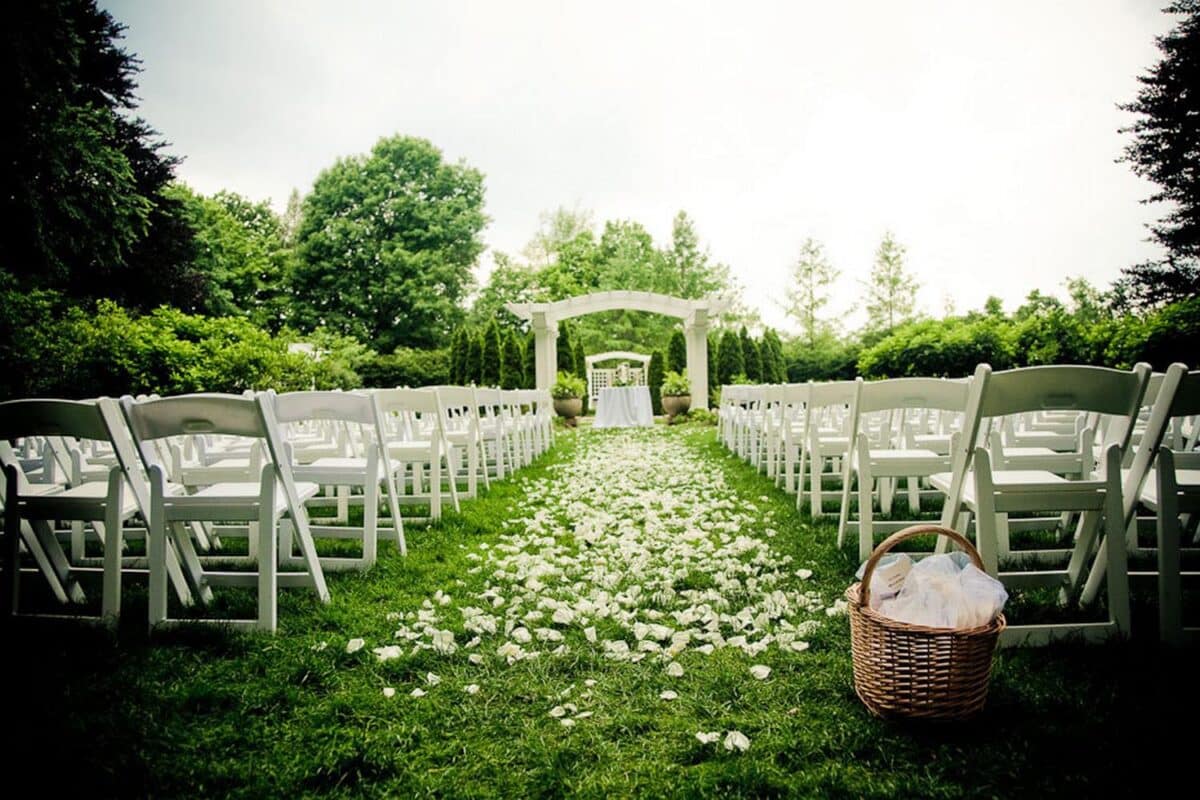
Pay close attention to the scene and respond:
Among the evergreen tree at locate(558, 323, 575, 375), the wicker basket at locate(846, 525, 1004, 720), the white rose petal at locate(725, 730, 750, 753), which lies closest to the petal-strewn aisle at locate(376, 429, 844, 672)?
the white rose petal at locate(725, 730, 750, 753)

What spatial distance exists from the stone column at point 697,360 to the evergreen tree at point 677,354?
68.2 inches

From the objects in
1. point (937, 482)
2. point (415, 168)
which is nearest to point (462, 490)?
point (937, 482)

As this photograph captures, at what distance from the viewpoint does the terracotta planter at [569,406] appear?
54.9ft

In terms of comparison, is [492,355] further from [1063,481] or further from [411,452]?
[1063,481]

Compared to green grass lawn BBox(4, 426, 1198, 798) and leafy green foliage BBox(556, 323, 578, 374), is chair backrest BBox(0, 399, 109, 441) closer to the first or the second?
green grass lawn BBox(4, 426, 1198, 798)

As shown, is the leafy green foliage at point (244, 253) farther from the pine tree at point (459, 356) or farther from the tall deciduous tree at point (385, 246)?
the pine tree at point (459, 356)

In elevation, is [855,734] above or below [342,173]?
below

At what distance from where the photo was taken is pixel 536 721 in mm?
2000

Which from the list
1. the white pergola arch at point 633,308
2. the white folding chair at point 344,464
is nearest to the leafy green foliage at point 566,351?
the white pergola arch at point 633,308

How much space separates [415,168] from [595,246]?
→ 11.2m

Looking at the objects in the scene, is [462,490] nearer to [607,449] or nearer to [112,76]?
[607,449]

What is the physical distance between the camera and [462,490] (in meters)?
6.77

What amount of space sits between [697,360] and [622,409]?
401 centimetres

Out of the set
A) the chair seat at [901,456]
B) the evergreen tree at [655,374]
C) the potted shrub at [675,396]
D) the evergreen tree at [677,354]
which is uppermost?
the evergreen tree at [677,354]
